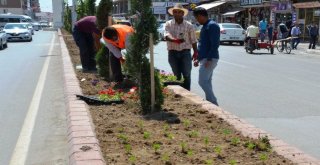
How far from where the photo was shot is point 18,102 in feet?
27.3

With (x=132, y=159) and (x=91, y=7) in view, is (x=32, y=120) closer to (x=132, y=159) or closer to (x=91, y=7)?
(x=132, y=159)

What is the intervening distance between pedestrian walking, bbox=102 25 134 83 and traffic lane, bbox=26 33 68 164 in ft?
3.94

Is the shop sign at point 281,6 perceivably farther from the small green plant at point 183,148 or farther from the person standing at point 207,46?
the small green plant at point 183,148

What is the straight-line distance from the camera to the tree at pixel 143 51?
5.98m

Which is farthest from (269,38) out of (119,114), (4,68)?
(119,114)

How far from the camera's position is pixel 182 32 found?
805 centimetres

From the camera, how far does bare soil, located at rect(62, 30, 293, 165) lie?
161 inches

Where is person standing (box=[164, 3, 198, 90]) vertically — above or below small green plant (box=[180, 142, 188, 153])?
above

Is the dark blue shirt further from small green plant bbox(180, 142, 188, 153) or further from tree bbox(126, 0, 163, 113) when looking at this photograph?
small green plant bbox(180, 142, 188, 153)

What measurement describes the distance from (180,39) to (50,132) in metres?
3.03

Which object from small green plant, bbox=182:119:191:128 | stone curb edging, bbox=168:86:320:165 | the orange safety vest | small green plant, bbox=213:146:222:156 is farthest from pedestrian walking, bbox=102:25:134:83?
small green plant, bbox=213:146:222:156

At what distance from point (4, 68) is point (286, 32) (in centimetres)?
1951

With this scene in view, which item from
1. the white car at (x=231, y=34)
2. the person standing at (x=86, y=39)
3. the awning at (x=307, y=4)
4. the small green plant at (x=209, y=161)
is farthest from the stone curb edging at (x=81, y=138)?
the awning at (x=307, y=4)

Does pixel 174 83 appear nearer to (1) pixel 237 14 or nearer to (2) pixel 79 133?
(2) pixel 79 133
